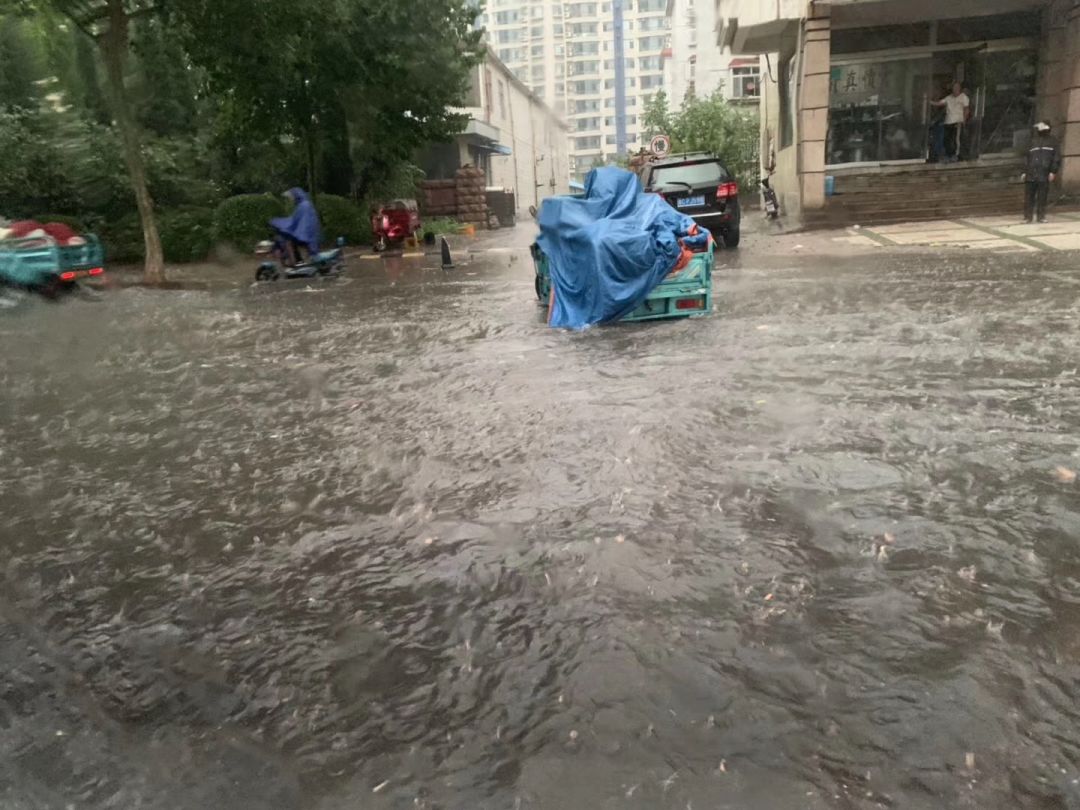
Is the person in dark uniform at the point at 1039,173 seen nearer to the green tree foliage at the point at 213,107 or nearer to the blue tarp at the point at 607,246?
the blue tarp at the point at 607,246

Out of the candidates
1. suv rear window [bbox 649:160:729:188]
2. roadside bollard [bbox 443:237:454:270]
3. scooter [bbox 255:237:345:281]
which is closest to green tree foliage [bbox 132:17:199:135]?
scooter [bbox 255:237:345:281]

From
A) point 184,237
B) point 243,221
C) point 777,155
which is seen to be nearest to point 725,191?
point 777,155

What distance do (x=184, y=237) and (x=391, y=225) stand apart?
5029mm

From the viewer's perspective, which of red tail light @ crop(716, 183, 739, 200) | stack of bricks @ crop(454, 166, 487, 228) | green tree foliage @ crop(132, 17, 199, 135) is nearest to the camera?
red tail light @ crop(716, 183, 739, 200)

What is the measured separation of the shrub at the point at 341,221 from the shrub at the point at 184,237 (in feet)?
11.1

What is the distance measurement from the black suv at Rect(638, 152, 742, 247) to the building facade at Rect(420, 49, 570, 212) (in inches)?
584

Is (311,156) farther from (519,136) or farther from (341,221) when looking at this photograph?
(519,136)

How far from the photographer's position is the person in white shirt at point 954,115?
826 inches

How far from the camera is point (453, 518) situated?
4.36m

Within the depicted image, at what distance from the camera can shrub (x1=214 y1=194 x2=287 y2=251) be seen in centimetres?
2231

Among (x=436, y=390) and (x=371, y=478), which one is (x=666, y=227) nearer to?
(x=436, y=390)

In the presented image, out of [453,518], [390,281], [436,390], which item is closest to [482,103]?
[390,281]

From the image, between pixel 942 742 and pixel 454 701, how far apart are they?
1.44 m

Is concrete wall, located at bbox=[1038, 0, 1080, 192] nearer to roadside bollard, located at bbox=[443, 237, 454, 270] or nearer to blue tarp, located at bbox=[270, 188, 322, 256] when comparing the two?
roadside bollard, located at bbox=[443, 237, 454, 270]
